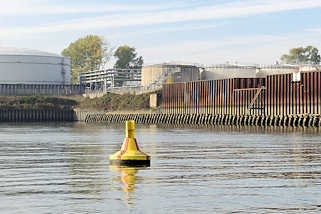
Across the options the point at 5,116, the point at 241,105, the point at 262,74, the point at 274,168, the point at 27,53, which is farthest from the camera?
the point at 27,53

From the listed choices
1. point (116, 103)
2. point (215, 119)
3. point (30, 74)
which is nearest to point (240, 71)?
point (116, 103)

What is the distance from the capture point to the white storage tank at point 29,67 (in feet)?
511

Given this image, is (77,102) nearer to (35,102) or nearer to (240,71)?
(35,102)

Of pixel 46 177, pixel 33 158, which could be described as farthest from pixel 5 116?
pixel 46 177

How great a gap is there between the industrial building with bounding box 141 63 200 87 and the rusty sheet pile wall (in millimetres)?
21172

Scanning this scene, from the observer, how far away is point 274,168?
21891 millimetres

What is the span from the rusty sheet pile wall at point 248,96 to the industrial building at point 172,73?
21.2m

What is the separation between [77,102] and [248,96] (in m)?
57.4

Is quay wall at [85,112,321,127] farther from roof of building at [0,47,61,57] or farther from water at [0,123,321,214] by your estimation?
water at [0,123,321,214]

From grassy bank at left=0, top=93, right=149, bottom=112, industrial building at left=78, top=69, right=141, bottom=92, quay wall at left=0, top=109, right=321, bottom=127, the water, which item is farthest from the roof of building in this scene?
the water

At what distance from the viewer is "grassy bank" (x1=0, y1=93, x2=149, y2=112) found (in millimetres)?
125250

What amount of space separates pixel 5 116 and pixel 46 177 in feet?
372

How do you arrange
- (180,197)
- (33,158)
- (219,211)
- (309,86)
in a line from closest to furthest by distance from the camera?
(219,211)
(180,197)
(33,158)
(309,86)

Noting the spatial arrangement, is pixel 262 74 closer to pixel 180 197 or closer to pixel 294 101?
pixel 294 101
